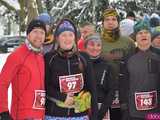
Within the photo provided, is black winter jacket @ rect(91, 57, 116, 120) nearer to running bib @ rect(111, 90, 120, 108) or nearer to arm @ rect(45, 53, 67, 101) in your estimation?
running bib @ rect(111, 90, 120, 108)

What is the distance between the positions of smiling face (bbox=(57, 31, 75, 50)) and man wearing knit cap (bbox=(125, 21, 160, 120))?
938 mm

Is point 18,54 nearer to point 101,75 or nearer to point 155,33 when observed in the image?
point 101,75

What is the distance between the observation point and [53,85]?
488 centimetres

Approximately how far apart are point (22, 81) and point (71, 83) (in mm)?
522

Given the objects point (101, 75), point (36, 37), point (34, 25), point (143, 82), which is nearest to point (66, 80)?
point (36, 37)

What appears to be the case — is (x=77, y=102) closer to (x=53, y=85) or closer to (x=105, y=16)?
(x=53, y=85)

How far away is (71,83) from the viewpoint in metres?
4.86

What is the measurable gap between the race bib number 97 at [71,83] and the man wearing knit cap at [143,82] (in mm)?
843

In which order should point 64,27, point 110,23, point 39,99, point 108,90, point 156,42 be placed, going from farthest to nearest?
point 110,23, point 156,42, point 108,90, point 64,27, point 39,99

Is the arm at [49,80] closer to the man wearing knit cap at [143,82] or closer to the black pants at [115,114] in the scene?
the man wearing knit cap at [143,82]

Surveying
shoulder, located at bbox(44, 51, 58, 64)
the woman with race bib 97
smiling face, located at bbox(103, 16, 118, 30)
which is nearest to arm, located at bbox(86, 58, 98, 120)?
the woman with race bib 97

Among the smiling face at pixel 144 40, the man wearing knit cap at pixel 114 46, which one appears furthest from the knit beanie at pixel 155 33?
the smiling face at pixel 144 40

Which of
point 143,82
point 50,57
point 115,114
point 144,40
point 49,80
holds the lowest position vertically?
point 115,114

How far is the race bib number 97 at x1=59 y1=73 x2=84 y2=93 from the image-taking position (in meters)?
4.83
